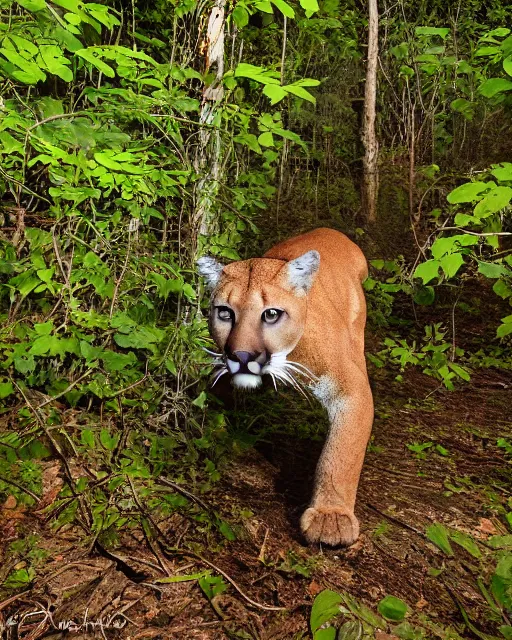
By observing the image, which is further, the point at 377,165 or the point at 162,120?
the point at 377,165

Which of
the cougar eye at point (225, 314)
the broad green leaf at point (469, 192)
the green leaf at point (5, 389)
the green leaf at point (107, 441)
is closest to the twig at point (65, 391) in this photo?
the green leaf at point (5, 389)

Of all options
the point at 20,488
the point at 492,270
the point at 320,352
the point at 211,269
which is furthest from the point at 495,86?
the point at 20,488

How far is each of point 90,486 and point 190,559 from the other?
619mm

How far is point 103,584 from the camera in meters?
2.54

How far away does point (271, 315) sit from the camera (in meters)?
3.05

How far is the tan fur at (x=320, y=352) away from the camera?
293cm

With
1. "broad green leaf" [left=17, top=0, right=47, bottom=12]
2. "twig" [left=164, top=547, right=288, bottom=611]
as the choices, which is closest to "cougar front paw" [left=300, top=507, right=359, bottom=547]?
"twig" [left=164, top=547, right=288, bottom=611]

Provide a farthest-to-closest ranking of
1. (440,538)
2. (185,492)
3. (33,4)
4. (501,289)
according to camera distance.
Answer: (501,289), (185,492), (440,538), (33,4)

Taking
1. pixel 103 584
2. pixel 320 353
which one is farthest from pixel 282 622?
pixel 320 353

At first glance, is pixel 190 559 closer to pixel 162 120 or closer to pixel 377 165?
pixel 162 120

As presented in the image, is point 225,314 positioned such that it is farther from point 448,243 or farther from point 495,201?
point 495,201

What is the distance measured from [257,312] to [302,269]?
1.20 ft

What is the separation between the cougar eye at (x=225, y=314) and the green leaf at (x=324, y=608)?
51.9 inches

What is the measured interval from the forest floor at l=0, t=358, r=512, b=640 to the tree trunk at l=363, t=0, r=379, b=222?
4675 millimetres
